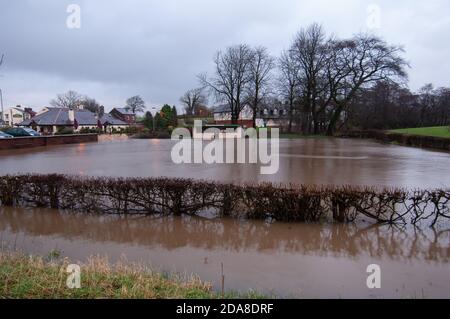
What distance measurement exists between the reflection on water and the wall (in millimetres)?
23287

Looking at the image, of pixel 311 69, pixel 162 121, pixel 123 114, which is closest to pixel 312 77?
pixel 311 69

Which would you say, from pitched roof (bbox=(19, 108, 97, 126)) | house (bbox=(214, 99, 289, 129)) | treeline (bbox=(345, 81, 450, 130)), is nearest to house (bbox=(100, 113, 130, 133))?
pitched roof (bbox=(19, 108, 97, 126))

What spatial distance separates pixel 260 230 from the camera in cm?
727

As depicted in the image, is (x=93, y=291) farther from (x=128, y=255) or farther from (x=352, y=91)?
(x=352, y=91)

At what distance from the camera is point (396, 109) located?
56.2 m

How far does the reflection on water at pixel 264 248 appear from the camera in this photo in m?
4.96

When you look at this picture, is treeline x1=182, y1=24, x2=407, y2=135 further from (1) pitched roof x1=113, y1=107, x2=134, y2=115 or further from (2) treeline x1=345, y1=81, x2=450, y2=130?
(1) pitched roof x1=113, y1=107, x2=134, y2=115

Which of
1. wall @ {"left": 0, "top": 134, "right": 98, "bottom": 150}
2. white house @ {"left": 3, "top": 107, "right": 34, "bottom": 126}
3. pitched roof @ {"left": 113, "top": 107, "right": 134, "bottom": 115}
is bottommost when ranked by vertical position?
wall @ {"left": 0, "top": 134, "right": 98, "bottom": 150}

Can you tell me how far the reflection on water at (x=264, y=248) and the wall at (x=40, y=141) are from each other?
23287 millimetres

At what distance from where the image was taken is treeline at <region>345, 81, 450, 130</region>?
2109 inches

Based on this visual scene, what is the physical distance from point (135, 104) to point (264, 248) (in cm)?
10952

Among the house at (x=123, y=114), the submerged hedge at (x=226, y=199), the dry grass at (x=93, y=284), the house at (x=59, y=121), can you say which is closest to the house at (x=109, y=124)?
the house at (x=59, y=121)

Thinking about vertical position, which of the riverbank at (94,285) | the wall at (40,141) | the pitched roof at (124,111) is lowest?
the riverbank at (94,285)

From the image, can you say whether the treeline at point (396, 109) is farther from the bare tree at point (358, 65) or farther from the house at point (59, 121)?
the house at point (59, 121)
